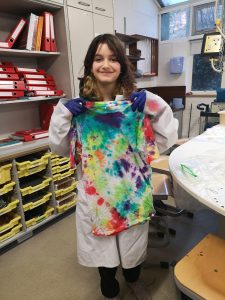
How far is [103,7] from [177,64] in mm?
1974

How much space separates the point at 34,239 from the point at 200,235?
1.40m

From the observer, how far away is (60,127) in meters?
1.03

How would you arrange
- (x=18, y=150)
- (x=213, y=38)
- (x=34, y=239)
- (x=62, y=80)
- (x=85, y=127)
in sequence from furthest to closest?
(x=213, y=38)
(x=62, y=80)
(x=34, y=239)
(x=18, y=150)
(x=85, y=127)

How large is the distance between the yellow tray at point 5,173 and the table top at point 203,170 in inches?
48.8

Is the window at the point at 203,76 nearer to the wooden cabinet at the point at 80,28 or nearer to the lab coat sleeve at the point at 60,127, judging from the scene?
the wooden cabinet at the point at 80,28

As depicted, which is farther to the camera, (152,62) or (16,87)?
(152,62)

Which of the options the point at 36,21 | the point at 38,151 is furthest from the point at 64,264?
the point at 36,21

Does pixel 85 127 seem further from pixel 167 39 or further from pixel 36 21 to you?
pixel 167 39

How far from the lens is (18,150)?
1894 millimetres

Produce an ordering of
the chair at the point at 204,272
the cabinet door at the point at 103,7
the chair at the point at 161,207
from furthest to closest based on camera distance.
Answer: the cabinet door at the point at 103,7 < the chair at the point at 161,207 < the chair at the point at 204,272

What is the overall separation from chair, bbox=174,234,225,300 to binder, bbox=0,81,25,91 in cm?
178

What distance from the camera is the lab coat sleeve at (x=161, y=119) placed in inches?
39.6

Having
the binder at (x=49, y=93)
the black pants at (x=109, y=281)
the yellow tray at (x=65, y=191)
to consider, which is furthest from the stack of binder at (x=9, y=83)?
the black pants at (x=109, y=281)

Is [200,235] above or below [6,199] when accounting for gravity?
below
